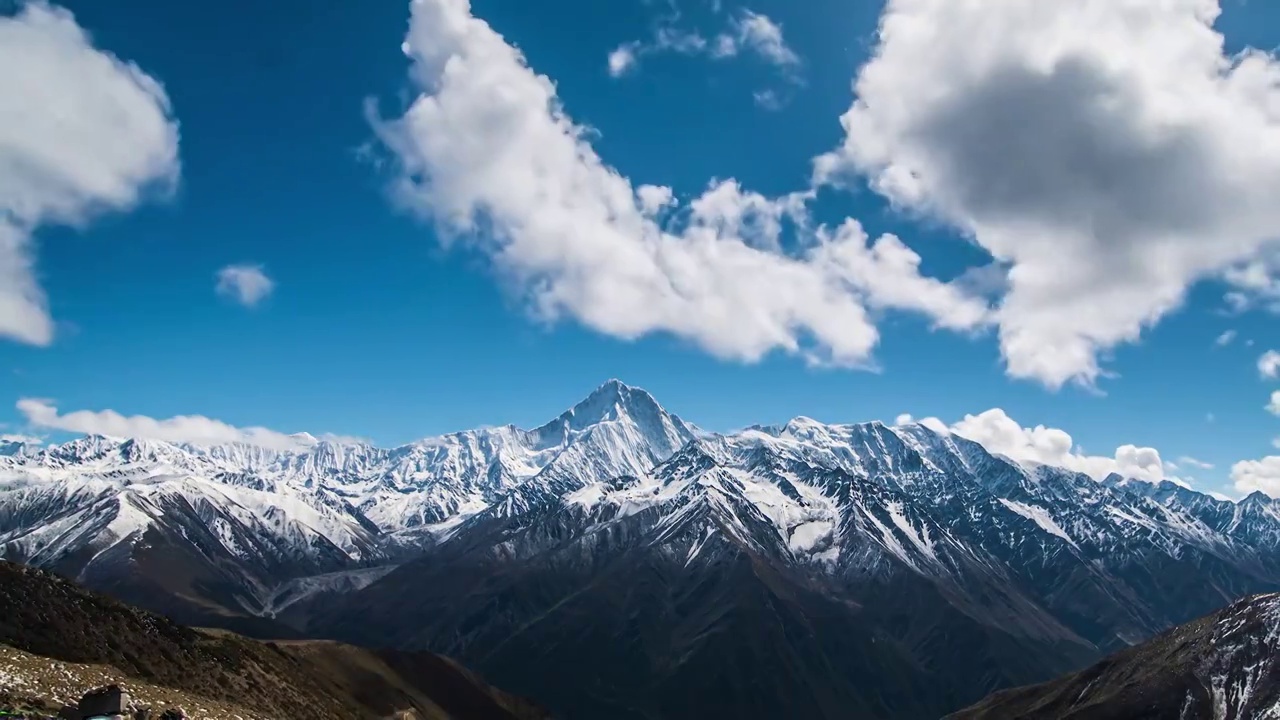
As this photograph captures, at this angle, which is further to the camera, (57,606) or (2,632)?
(57,606)

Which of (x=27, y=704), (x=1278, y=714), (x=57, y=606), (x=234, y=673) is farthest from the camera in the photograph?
(x=1278, y=714)

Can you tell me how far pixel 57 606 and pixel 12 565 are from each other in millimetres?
14813

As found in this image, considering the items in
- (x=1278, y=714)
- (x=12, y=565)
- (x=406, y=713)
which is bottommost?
(x=1278, y=714)

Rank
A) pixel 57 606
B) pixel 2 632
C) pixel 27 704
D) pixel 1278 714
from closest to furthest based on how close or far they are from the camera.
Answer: pixel 27 704 → pixel 2 632 → pixel 57 606 → pixel 1278 714

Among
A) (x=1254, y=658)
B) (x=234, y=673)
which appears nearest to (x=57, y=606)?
(x=234, y=673)

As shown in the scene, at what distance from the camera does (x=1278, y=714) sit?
174000 millimetres

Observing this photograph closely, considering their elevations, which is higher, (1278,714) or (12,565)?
(12,565)

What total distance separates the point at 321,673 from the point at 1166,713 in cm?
18488

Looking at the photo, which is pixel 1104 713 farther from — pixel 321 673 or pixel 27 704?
pixel 27 704

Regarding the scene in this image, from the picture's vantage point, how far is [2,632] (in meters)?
116

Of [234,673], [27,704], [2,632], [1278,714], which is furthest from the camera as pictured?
[1278,714]

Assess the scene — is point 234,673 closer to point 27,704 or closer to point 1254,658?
point 27,704

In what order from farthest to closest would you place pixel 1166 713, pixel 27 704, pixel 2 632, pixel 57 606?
pixel 1166 713 < pixel 57 606 < pixel 2 632 < pixel 27 704

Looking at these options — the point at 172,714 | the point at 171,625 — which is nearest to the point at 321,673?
the point at 171,625
